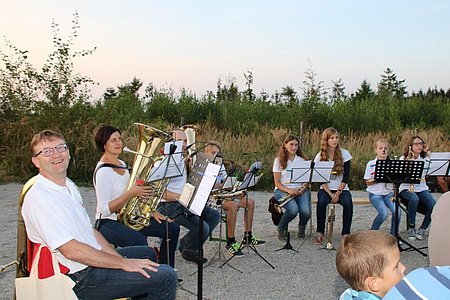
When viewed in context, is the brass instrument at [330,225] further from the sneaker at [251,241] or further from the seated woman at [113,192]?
the seated woman at [113,192]

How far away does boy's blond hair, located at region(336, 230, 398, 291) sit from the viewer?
7.01 feet

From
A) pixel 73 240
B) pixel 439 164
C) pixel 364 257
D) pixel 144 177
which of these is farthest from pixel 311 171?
pixel 364 257

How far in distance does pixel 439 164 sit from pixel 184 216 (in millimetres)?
3490

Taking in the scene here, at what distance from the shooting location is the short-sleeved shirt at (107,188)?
4.66 m

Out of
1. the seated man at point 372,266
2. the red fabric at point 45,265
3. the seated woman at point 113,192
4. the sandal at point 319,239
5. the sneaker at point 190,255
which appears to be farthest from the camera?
the sandal at point 319,239

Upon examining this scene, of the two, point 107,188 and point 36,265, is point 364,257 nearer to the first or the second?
point 36,265

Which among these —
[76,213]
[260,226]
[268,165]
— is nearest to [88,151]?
[268,165]

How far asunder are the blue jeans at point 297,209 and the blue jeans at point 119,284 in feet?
12.4

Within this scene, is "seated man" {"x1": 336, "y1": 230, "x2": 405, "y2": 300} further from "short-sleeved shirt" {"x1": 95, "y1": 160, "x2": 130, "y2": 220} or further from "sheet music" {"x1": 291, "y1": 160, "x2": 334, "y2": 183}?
"sheet music" {"x1": 291, "y1": 160, "x2": 334, "y2": 183}

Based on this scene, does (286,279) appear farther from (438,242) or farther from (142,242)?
(438,242)

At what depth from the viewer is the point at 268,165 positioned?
514 inches

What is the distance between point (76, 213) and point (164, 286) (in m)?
0.75

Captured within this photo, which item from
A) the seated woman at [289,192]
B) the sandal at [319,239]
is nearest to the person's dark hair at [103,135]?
the seated woman at [289,192]

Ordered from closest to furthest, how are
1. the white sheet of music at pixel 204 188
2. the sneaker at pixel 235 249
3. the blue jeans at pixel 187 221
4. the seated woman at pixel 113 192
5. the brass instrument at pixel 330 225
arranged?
the white sheet of music at pixel 204 188 < the seated woman at pixel 113 192 < the blue jeans at pixel 187 221 < the sneaker at pixel 235 249 < the brass instrument at pixel 330 225
